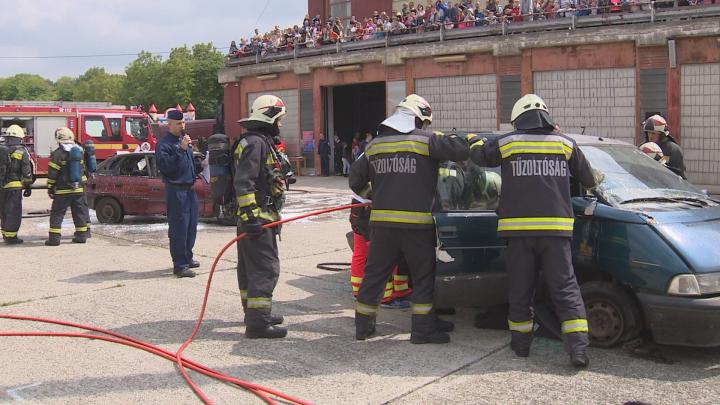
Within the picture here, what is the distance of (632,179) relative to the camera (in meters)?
5.66

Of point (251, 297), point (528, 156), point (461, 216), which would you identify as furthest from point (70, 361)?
point (528, 156)

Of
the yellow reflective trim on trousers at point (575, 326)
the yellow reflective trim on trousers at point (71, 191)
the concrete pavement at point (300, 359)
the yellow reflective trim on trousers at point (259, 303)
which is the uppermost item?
the yellow reflective trim on trousers at point (71, 191)

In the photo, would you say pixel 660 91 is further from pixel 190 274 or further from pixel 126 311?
pixel 126 311

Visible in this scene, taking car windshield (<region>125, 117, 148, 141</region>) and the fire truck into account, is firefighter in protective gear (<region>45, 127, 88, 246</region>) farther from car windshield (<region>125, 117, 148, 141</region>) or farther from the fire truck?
car windshield (<region>125, 117, 148, 141</region>)

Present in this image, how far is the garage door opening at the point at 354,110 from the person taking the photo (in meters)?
29.4

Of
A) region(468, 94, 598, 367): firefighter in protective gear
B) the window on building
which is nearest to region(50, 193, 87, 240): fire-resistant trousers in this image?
region(468, 94, 598, 367): firefighter in protective gear

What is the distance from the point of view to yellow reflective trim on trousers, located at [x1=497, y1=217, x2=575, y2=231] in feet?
16.3

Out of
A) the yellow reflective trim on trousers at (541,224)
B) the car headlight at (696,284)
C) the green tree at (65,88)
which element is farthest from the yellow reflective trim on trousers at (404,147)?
the green tree at (65,88)

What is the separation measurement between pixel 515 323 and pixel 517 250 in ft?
1.74

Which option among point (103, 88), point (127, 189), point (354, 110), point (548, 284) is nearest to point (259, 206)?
point (548, 284)

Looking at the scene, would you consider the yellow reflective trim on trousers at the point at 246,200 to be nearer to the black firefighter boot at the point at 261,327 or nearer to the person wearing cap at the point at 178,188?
the black firefighter boot at the point at 261,327

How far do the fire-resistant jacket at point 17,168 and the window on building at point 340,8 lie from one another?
902 inches

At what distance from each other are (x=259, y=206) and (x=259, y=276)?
565 millimetres

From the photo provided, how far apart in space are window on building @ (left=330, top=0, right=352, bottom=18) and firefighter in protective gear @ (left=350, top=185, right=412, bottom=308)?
27.0m
